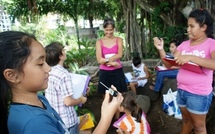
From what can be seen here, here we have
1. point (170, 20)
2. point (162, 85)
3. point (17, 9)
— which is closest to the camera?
point (162, 85)

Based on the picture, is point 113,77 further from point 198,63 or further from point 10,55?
point 10,55

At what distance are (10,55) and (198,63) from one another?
4.62 ft

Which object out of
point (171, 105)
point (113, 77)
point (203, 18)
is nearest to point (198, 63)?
point (203, 18)

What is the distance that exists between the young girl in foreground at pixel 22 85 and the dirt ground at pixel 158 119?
2.22 metres

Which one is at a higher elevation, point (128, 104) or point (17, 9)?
point (17, 9)

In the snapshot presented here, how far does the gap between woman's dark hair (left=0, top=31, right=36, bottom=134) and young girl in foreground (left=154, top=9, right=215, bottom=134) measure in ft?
4.16

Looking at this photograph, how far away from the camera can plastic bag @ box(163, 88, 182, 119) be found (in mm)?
3039

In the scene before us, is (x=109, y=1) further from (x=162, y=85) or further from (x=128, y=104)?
(x=128, y=104)

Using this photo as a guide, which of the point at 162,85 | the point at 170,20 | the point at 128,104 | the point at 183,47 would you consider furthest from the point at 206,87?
the point at 170,20

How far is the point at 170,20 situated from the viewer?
5711 mm

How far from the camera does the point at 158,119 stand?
3.17 metres

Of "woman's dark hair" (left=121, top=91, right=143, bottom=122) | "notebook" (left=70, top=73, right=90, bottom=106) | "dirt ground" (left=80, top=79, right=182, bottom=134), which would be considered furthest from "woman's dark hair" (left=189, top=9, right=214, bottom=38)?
"dirt ground" (left=80, top=79, right=182, bottom=134)

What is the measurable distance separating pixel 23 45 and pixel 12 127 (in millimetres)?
322

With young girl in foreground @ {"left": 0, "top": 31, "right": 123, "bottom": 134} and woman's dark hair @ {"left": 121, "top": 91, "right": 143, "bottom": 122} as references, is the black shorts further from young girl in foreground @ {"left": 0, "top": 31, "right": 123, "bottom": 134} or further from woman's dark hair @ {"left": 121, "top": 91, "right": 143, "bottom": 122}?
young girl in foreground @ {"left": 0, "top": 31, "right": 123, "bottom": 134}
